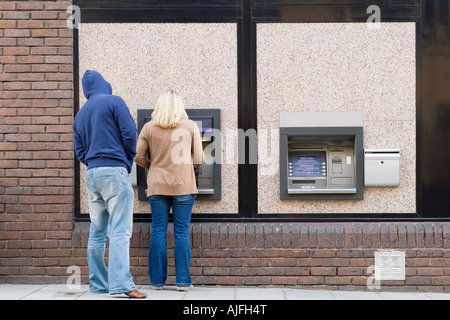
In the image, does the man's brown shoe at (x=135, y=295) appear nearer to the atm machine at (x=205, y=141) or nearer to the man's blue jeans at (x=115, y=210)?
the man's blue jeans at (x=115, y=210)

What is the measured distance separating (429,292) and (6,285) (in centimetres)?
393

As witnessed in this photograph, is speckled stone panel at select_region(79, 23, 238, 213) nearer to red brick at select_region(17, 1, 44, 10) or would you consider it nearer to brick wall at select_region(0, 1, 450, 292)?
brick wall at select_region(0, 1, 450, 292)

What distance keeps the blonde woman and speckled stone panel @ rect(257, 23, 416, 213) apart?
2.74 feet

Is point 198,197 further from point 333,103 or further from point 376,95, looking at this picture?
point 376,95

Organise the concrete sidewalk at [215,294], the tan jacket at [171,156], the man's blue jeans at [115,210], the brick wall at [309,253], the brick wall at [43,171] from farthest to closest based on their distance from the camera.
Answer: the brick wall at [43,171] → the brick wall at [309,253] → the tan jacket at [171,156] → the concrete sidewalk at [215,294] → the man's blue jeans at [115,210]

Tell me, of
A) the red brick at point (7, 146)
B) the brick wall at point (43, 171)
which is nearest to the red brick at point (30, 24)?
the brick wall at point (43, 171)

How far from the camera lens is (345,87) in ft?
19.7

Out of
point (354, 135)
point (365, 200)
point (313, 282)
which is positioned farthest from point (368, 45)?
point (313, 282)

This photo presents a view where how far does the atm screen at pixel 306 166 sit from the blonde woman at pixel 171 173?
3.22 feet

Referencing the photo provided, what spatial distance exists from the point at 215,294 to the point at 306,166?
4.89 feet

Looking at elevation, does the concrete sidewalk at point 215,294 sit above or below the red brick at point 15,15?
below

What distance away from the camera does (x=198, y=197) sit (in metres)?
6.03

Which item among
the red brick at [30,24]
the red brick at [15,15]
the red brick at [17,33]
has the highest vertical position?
the red brick at [15,15]

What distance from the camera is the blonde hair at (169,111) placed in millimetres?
5465
